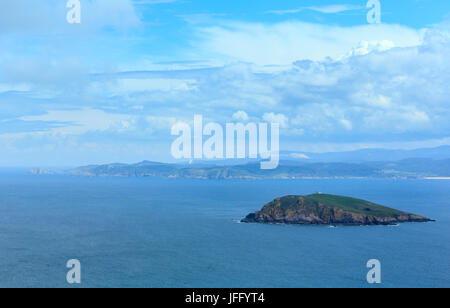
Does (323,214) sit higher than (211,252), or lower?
higher

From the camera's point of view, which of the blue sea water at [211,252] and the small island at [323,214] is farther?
the small island at [323,214]

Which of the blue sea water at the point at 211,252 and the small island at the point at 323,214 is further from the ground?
the small island at the point at 323,214

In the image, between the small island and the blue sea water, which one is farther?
the small island

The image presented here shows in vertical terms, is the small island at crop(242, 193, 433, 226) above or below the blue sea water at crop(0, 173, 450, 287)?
above

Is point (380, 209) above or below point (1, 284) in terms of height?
above

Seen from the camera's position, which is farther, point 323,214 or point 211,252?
point 323,214
